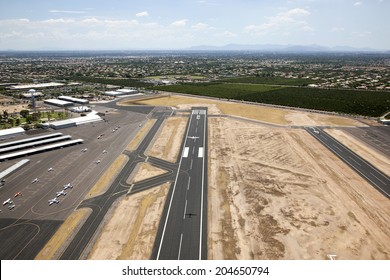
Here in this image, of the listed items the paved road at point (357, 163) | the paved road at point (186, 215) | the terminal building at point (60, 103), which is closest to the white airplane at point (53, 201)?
the paved road at point (186, 215)

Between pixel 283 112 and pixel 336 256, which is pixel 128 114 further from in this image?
pixel 336 256

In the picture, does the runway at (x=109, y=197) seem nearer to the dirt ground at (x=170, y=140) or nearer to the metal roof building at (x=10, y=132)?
the dirt ground at (x=170, y=140)

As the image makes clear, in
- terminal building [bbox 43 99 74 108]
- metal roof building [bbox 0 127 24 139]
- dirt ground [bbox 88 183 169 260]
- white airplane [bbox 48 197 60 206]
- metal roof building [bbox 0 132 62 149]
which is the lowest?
dirt ground [bbox 88 183 169 260]

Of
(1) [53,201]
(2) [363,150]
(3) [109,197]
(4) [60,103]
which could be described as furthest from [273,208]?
(4) [60,103]

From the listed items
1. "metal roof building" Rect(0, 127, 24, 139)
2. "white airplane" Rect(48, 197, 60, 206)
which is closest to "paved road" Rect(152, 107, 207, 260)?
"white airplane" Rect(48, 197, 60, 206)

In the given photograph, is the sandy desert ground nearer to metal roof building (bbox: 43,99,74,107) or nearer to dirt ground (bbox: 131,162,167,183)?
dirt ground (bbox: 131,162,167,183)
